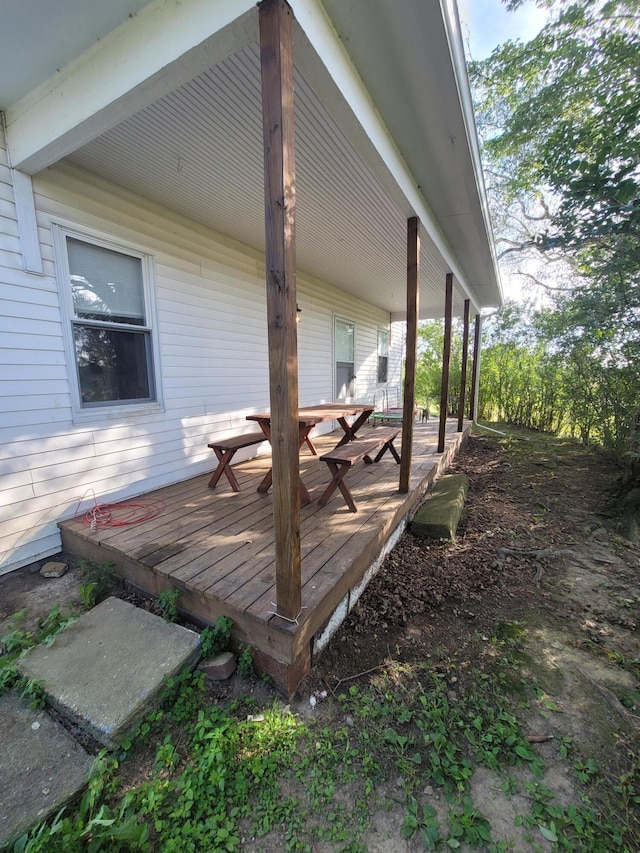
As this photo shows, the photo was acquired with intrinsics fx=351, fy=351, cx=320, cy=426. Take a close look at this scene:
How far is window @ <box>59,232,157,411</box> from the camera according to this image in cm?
269

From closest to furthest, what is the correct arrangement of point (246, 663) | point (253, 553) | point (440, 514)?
point (246, 663) < point (253, 553) < point (440, 514)

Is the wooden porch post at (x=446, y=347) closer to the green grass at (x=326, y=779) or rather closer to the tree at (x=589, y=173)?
the tree at (x=589, y=173)

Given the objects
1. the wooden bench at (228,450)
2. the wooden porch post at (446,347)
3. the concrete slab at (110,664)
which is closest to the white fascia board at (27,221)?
the wooden bench at (228,450)

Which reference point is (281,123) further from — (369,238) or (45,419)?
(369,238)

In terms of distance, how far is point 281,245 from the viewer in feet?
4.32

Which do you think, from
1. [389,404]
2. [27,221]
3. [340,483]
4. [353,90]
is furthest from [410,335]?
[389,404]

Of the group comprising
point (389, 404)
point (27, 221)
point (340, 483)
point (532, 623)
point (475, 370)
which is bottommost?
point (532, 623)

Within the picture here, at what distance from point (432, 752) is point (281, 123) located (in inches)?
97.3

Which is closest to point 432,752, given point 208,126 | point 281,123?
point 281,123

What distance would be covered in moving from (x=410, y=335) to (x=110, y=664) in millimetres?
3016

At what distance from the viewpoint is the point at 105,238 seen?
9.27 feet

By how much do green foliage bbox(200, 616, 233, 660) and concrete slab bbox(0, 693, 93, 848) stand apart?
0.53 meters

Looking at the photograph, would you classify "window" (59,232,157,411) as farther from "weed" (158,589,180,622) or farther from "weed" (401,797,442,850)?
"weed" (401,797,442,850)

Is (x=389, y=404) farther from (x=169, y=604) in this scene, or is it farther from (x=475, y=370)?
(x=169, y=604)
